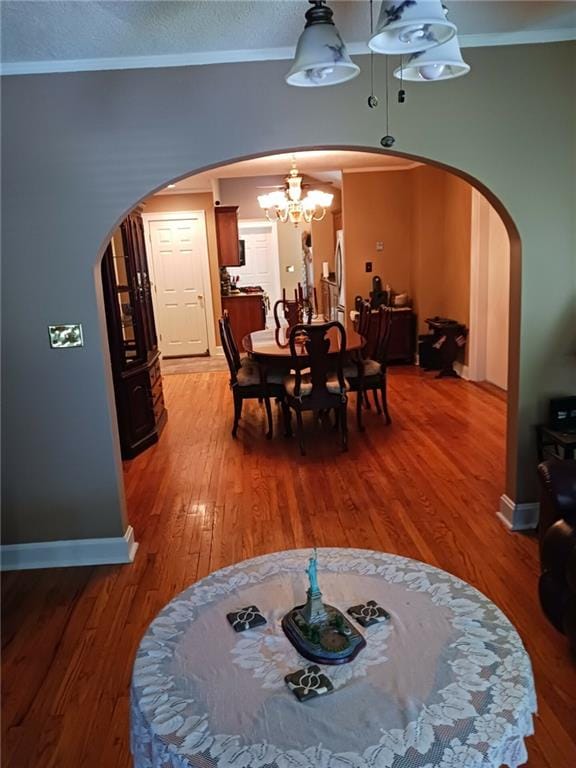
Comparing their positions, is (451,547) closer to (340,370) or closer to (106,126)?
(340,370)

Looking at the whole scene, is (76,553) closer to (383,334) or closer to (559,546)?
(559,546)

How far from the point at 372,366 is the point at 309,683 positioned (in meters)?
3.99

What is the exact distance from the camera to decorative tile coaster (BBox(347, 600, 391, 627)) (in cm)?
154

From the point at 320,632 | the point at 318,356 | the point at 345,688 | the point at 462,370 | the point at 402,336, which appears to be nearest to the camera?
the point at 345,688

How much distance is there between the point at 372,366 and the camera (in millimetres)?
5180

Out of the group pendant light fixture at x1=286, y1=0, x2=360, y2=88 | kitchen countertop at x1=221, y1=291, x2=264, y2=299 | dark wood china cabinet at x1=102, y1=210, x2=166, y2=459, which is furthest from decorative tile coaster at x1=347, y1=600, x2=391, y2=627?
kitchen countertop at x1=221, y1=291, x2=264, y2=299

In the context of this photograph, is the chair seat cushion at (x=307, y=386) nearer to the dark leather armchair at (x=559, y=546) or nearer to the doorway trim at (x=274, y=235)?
the dark leather armchair at (x=559, y=546)

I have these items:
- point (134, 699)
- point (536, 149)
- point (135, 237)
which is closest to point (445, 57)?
point (536, 149)

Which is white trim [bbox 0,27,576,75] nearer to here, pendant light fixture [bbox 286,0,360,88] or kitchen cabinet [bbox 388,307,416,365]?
pendant light fixture [bbox 286,0,360,88]

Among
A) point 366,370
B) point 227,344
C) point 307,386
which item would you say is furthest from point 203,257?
point 307,386

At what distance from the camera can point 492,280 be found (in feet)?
20.7

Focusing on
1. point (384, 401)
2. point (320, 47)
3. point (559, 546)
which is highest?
point (320, 47)

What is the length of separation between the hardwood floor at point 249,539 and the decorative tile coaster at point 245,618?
0.75 m

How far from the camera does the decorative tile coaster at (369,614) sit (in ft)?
5.06
